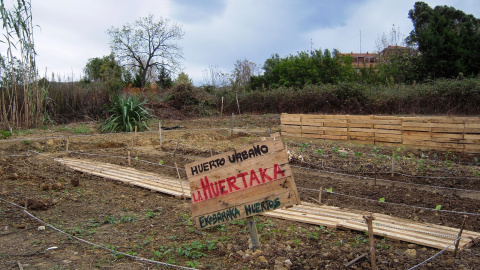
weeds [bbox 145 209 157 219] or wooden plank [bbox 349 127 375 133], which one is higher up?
wooden plank [bbox 349 127 375 133]

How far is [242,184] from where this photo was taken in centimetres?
357

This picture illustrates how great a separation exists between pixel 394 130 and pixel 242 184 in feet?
31.3

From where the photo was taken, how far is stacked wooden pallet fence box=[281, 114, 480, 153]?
10578 millimetres

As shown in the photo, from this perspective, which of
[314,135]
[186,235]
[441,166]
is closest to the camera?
[186,235]

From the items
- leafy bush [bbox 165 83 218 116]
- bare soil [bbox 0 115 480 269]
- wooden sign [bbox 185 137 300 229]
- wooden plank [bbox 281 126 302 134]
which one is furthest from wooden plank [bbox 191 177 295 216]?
leafy bush [bbox 165 83 218 116]

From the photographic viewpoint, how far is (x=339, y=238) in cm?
419

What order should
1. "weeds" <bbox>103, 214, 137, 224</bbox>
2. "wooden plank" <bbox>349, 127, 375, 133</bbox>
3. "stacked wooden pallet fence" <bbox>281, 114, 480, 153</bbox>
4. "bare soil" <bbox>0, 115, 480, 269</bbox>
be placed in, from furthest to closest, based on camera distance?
"wooden plank" <bbox>349, 127, 375, 133</bbox> → "stacked wooden pallet fence" <bbox>281, 114, 480, 153</bbox> → "weeds" <bbox>103, 214, 137, 224</bbox> → "bare soil" <bbox>0, 115, 480, 269</bbox>

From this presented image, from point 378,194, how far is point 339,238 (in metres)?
2.49

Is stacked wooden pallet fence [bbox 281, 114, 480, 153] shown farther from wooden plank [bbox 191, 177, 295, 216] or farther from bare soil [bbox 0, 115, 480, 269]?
wooden plank [bbox 191, 177, 295, 216]

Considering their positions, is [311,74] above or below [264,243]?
above

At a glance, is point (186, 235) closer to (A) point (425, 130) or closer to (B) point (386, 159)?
(B) point (386, 159)

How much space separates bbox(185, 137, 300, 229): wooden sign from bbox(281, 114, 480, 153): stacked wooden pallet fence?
29.7ft

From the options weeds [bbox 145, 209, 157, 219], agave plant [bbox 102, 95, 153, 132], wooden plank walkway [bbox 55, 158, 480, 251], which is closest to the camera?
wooden plank walkway [bbox 55, 158, 480, 251]

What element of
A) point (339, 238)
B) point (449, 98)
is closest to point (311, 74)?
point (449, 98)
